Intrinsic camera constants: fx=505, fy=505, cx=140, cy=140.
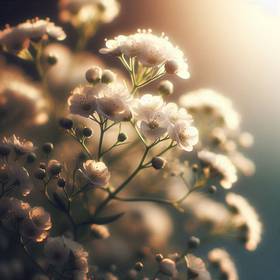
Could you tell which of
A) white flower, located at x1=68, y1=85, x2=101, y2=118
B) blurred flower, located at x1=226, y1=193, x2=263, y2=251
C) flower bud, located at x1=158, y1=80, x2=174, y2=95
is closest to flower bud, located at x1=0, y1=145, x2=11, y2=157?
white flower, located at x1=68, y1=85, x2=101, y2=118

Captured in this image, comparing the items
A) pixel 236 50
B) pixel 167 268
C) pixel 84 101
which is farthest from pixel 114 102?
pixel 236 50

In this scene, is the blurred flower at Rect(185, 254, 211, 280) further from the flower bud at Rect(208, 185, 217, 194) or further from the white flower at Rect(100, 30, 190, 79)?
the white flower at Rect(100, 30, 190, 79)

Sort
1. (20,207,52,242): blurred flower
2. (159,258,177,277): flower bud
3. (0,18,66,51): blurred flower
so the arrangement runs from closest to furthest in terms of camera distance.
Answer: (20,207,52,242): blurred flower → (159,258,177,277): flower bud → (0,18,66,51): blurred flower

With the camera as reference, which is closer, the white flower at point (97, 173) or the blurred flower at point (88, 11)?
the white flower at point (97, 173)

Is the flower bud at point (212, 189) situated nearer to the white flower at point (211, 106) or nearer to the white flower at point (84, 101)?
the white flower at point (211, 106)

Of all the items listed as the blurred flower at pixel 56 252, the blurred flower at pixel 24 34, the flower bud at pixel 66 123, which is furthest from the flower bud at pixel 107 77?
the blurred flower at pixel 56 252

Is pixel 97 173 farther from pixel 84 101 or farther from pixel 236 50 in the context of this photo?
pixel 236 50
